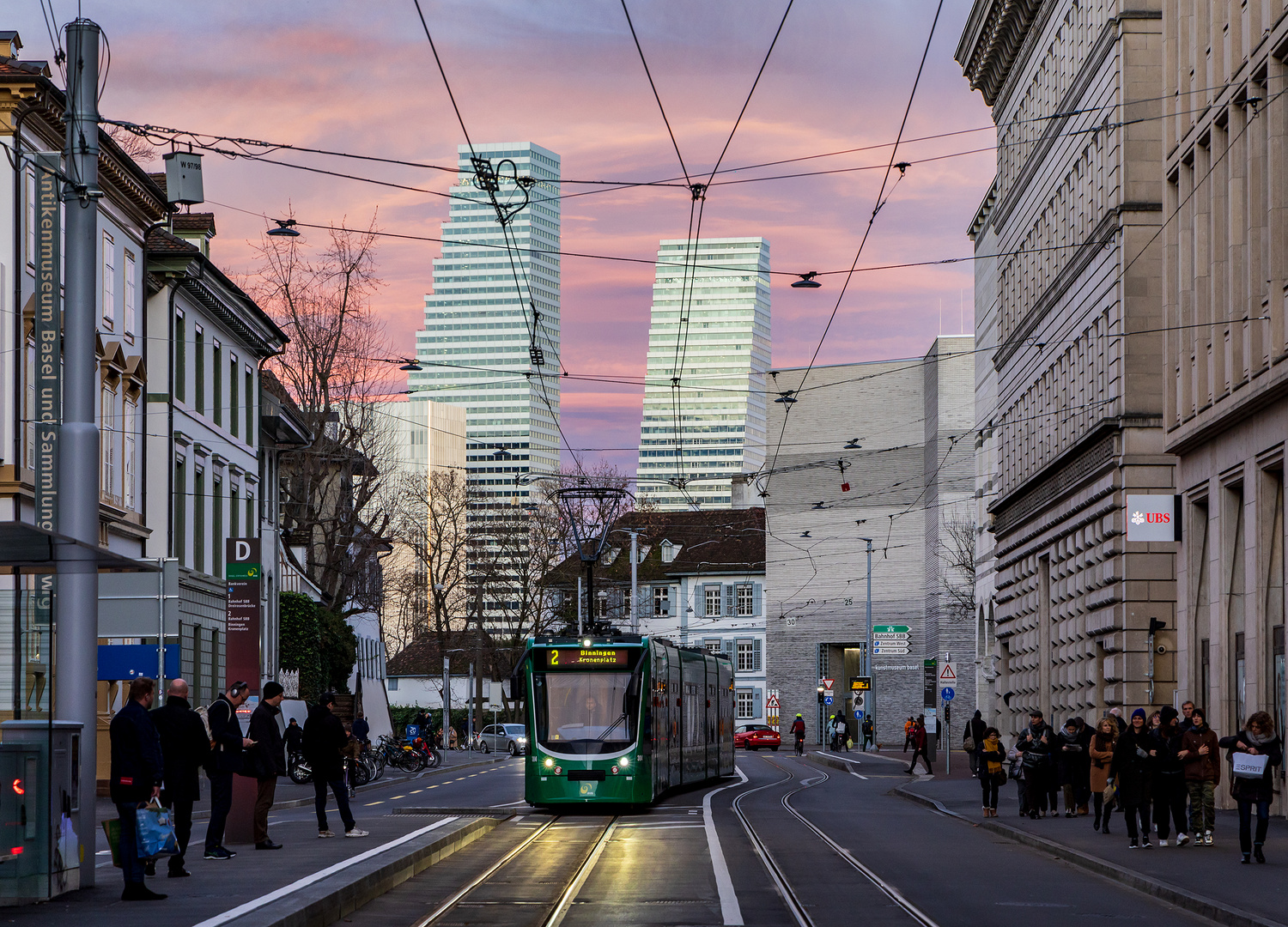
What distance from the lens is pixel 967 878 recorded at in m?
18.3

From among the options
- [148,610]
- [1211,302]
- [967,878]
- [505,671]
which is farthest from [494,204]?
[505,671]

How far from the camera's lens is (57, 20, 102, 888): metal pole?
14.6m

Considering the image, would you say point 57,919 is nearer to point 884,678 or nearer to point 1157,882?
point 1157,882

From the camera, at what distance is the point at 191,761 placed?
54.4 ft

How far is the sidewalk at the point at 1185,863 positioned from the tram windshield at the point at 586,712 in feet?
19.0

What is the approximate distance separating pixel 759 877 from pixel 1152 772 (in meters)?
6.23

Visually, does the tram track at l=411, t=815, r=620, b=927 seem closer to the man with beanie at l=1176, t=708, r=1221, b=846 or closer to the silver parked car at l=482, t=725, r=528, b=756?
the man with beanie at l=1176, t=708, r=1221, b=846

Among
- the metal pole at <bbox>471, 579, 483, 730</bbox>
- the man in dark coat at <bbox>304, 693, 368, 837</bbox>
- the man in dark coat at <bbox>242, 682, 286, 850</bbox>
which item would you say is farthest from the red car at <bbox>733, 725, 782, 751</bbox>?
the man in dark coat at <bbox>242, 682, 286, 850</bbox>

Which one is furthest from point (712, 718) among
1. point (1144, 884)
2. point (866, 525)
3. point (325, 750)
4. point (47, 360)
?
point (866, 525)

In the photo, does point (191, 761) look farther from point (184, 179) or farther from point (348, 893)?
point (184, 179)

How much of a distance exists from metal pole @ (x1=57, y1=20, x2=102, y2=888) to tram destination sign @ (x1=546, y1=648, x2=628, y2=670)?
15.3 meters

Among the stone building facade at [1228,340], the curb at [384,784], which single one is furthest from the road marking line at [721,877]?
the stone building facade at [1228,340]

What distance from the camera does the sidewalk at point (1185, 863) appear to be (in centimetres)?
1496

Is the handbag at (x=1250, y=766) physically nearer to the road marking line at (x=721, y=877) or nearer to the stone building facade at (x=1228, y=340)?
the road marking line at (x=721, y=877)
